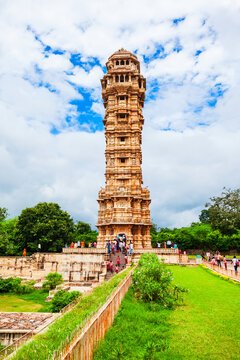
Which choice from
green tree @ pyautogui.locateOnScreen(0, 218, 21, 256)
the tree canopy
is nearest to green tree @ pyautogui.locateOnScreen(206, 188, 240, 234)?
the tree canopy

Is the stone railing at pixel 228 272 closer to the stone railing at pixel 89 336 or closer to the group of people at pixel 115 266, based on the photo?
the group of people at pixel 115 266

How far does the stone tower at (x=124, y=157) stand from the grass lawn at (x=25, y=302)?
17998mm

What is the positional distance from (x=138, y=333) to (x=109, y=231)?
118ft

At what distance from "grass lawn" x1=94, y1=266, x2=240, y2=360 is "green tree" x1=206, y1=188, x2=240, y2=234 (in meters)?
44.5

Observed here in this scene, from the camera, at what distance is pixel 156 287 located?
15672 millimetres

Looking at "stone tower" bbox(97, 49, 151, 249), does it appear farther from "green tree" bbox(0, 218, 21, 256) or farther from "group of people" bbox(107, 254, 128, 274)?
"green tree" bbox(0, 218, 21, 256)

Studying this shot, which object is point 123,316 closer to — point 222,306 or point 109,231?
point 222,306

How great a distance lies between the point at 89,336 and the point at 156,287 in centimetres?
830

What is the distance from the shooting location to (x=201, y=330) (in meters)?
11.1

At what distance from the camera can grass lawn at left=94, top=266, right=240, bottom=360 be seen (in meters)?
8.95

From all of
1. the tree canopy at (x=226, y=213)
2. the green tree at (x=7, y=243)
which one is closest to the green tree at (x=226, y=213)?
the tree canopy at (x=226, y=213)

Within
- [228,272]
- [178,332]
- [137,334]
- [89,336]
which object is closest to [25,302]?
[228,272]

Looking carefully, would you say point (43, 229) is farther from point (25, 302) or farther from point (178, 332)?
point (178, 332)

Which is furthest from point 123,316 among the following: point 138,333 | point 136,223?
point 136,223
